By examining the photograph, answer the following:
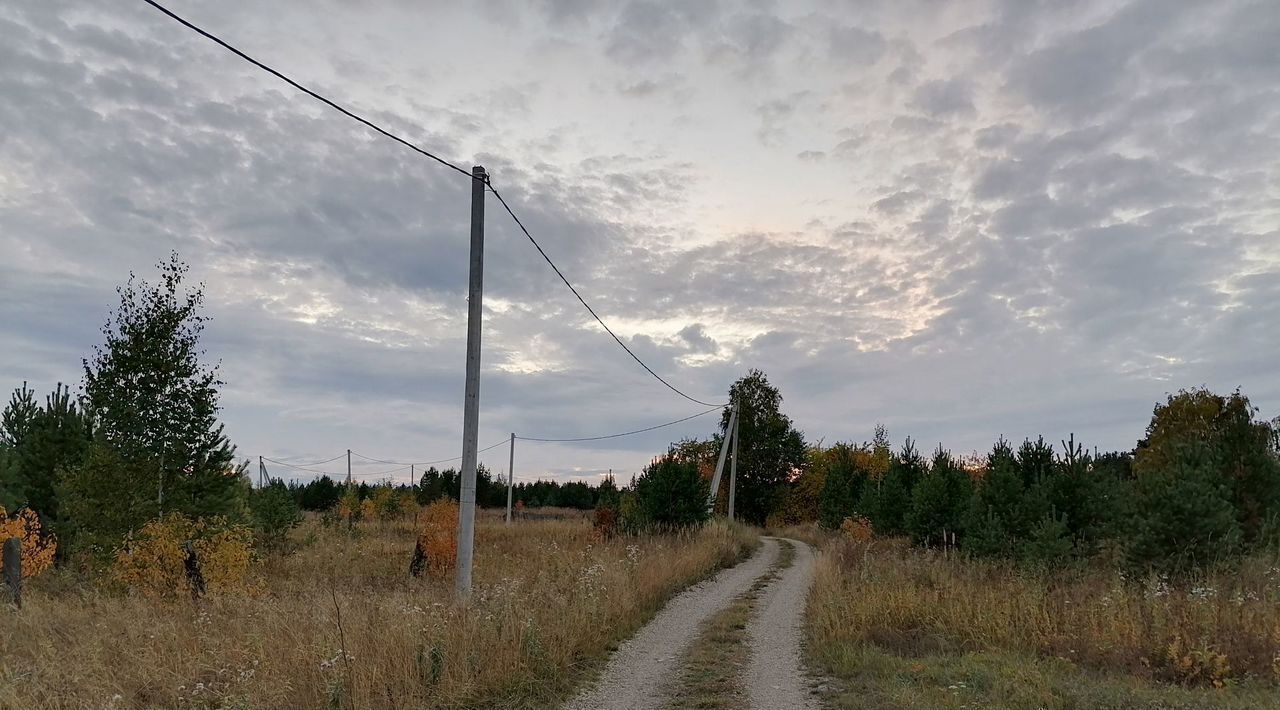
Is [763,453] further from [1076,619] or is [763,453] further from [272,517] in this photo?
[1076,619]

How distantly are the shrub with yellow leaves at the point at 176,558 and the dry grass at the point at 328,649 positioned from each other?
2.78 feet

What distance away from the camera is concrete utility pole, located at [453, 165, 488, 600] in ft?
37.4

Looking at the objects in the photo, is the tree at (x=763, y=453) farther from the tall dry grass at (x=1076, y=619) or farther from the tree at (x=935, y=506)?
the tall dry grass at (x=1076, y=619)

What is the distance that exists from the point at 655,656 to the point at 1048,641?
5004 mm

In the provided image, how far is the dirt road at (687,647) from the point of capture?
27.0 feet

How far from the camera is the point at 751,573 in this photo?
21.6 m

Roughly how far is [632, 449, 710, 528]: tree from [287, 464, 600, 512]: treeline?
41036 millimetres

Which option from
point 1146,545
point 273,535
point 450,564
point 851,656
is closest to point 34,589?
point 450,564

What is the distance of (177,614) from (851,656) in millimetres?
10917

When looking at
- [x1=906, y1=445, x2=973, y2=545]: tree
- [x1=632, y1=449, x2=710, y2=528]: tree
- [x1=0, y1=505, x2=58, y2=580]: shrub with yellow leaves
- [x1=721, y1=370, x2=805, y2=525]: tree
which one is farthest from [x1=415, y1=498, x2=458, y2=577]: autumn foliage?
[x1=721, y1=370, x2=805, y2=525]: tree

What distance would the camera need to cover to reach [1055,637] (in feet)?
32.2

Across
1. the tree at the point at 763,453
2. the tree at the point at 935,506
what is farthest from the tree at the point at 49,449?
the tree at the point at 763,453

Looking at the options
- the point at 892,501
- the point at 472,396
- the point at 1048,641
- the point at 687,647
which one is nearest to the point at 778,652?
the point at 687,647

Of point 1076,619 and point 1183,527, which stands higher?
point 1183,527
